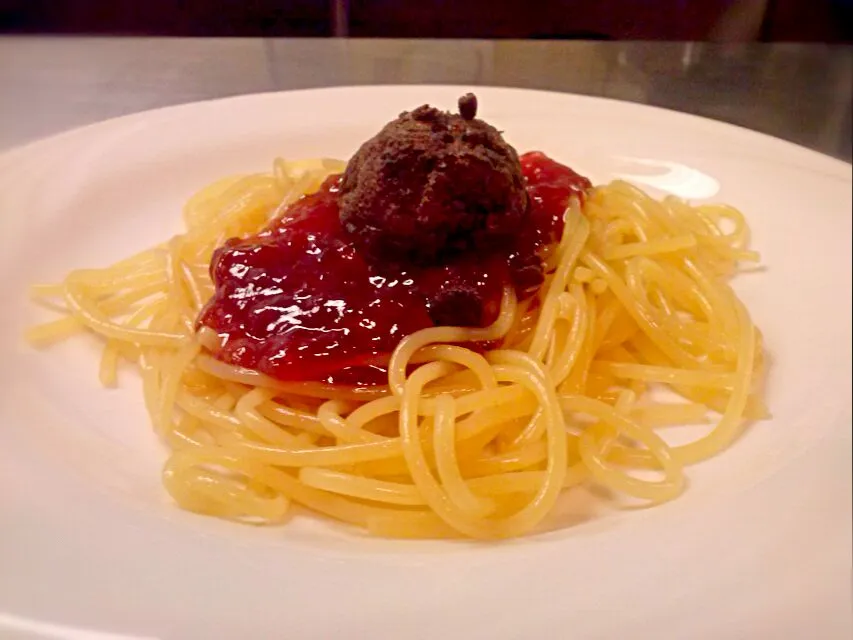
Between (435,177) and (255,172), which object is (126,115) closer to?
(255,172)

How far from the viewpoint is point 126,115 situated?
412 centimetres

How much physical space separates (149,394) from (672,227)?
7.04 feet

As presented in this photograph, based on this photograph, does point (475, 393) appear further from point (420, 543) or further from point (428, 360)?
point (420, 543)

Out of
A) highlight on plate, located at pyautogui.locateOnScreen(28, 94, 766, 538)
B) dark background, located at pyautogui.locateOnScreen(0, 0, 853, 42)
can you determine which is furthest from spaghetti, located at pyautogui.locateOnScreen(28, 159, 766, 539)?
dark background, located at pyautogui.locateOnScreen(0, 0, 853, 42)

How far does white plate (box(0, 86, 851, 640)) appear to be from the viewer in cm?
166

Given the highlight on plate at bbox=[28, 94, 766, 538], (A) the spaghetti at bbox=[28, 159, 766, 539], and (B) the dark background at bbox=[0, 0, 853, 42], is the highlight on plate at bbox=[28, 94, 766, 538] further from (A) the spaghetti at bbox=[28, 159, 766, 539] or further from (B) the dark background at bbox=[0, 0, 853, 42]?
(B) the dark background at bbox=[0, 0, 853, 42]

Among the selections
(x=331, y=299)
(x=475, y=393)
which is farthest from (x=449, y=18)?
(x=475, y=393)

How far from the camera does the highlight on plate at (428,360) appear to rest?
2.28 metres

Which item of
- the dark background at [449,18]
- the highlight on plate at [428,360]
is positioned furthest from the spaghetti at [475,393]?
the dark background at [449,18]

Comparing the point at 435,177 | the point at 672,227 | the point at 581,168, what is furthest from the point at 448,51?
the point at 435,177

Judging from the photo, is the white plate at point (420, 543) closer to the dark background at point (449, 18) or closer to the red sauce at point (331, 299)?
the red sauce at point (331, 299)

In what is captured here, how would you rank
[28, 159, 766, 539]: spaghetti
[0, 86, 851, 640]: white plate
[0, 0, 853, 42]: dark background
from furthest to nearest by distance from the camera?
[0, 0, 853, 42]: dark background → [28, 159, 766, 539]: spaghetti → [0, 86, 851, 640]: white plate

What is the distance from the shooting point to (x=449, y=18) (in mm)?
4477

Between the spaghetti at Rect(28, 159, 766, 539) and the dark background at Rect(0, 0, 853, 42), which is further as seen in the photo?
the dark background at Rect(0, 0, 853, 42)
